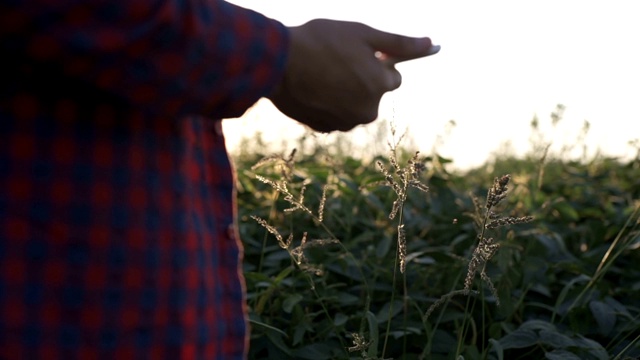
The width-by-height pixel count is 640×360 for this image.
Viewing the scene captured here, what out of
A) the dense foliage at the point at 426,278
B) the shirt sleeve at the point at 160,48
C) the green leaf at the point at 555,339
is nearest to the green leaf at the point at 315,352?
the dense foliage at the point at 426,278

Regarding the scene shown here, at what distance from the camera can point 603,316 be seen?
9.21ft

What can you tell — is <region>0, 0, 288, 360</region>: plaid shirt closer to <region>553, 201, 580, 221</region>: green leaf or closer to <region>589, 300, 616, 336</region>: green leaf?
<region>589, 300, 616, 336</region>: green leaf

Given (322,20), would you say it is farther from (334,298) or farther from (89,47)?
(334,298)

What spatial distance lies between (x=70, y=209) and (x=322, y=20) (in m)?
0.39

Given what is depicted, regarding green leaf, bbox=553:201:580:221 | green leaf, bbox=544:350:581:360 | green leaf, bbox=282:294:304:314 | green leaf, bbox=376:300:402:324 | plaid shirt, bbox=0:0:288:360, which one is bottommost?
green leaf, bbox=544:350:581:360

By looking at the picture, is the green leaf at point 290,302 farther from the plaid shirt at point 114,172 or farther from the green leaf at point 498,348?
the plaid shirt at point 114,172

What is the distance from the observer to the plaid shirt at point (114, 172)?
1.18 meters

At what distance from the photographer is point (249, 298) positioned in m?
2.85

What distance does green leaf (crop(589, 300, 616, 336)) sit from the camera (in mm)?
2783

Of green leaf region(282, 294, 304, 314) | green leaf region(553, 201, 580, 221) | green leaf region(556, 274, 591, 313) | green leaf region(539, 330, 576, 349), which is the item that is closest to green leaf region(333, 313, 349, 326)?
green leaf region(282, 294, 304, 314)

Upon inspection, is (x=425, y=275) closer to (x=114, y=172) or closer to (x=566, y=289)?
(x=566, y=289)

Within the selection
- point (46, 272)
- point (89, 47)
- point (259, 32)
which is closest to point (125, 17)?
point (89, 47)

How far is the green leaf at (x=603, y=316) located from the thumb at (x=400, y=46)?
164 cm

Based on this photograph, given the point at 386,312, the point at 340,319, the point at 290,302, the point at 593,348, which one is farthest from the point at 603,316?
the point at 290,302
